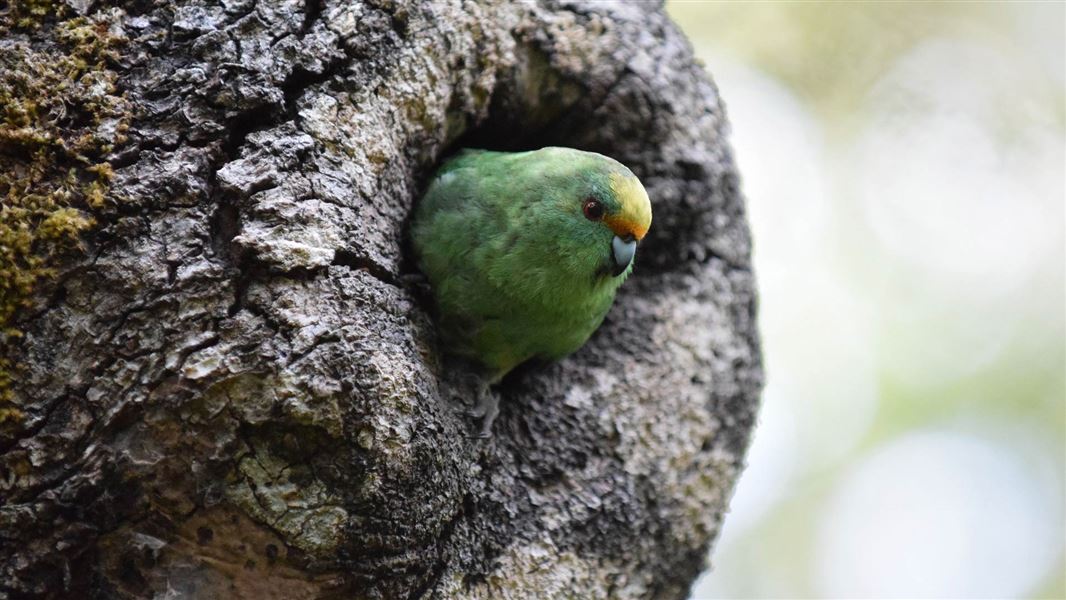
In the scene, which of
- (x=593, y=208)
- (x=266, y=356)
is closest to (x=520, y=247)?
(x=593, y=208)

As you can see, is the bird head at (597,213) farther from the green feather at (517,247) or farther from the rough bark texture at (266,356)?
the rough bark texture at (266,356)

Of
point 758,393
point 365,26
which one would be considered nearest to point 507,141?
point 365,26

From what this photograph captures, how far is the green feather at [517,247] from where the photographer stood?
3.08 meters

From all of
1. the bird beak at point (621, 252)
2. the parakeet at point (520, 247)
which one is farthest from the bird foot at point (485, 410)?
the bird beak at point (621, 252)

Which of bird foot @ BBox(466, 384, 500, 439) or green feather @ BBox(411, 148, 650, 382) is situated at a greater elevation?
green feather @ BBox(411, 148, 650, 382)

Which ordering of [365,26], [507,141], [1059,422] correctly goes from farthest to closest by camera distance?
[1059,422], [507,141], [365,26]

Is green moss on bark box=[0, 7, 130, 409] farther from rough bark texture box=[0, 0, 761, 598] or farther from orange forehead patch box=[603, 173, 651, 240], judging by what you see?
orange forehead patch box=[603, 173, 651, 240]

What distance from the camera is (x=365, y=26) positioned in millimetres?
2826

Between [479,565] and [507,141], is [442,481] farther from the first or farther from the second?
[507,141]

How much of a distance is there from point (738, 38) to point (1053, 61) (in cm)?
259

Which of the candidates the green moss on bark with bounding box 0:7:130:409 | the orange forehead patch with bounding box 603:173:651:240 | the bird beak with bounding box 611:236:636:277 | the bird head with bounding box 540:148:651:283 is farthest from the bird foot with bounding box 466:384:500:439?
the green moss on bark with bounding box 0:7:130:409

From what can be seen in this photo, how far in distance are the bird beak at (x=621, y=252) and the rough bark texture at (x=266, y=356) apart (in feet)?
2.28

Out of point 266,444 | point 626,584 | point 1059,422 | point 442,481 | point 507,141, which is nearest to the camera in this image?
point 266,444

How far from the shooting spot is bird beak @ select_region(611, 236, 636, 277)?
3195 mm
